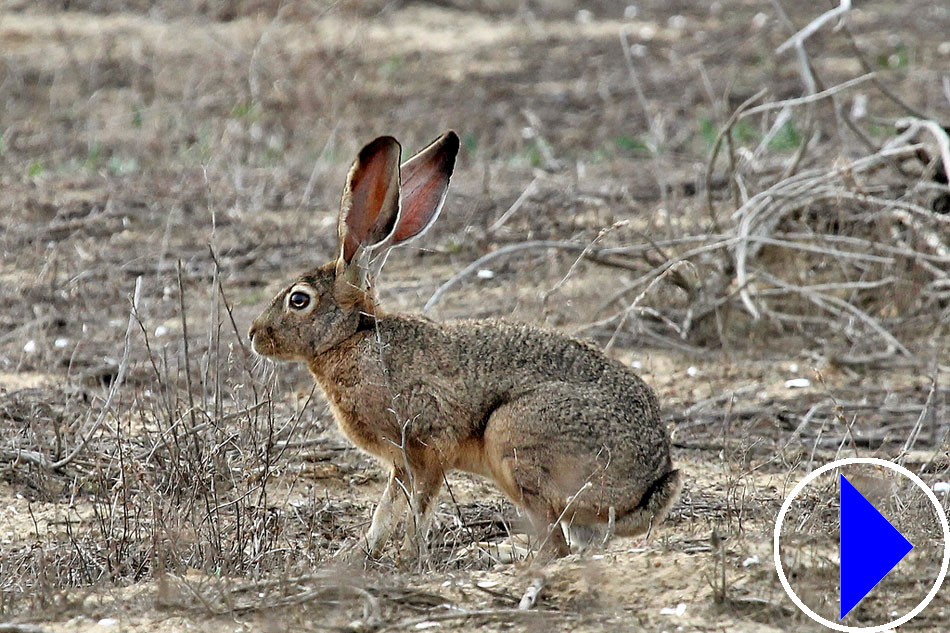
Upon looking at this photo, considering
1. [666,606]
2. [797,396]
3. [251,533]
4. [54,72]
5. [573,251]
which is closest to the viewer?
[666,606]

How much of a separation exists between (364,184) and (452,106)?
7.69 m

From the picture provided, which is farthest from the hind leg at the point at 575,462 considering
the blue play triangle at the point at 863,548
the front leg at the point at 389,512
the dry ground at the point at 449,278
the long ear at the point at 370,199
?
the long ear at the point at 370,199

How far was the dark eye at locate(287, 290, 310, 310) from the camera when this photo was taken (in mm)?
5410

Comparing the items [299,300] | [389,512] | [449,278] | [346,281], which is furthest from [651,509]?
[449,278]

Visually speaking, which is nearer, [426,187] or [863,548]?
[863,548]

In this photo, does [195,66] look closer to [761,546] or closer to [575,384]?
[575,384]

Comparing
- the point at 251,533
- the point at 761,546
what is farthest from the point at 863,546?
the point at 251,533

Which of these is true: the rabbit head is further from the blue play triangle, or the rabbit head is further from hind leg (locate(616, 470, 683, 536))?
the blue play triangle

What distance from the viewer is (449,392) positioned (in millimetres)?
5082

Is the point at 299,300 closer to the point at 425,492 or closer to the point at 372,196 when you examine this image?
the point at 372,196

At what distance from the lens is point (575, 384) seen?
5035mm

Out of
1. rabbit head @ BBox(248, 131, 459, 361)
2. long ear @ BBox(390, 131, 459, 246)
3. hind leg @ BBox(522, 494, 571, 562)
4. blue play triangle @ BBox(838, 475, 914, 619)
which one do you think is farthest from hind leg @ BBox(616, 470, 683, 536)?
long ear @ BBox(390, 131, 459, 246)

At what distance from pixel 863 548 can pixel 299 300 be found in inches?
93.0

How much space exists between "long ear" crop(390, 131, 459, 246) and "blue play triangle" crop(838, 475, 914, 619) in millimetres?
2005
